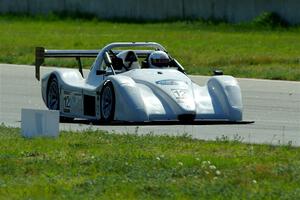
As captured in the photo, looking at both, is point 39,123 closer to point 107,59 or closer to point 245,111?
point 107,59

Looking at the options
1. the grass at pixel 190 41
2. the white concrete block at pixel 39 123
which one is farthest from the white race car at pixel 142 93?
the grass at pixel 190 41

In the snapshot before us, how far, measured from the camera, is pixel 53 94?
18.4 meters

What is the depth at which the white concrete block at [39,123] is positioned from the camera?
13.6m

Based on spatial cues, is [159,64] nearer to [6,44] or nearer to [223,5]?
[6,44]

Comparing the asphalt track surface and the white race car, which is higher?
the white race car

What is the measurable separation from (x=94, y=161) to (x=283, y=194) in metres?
2.46

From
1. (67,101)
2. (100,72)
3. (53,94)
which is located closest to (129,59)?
(100,72)

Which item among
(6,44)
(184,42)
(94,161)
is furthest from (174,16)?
(94,161)

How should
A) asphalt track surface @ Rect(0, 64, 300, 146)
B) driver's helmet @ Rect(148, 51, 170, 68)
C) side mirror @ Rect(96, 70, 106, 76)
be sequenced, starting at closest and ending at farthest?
asphalt track surface @ Rect(0, 64, 300, 146)
driver's helmet @ Rect(148, 51, 170, 68)
side mirror @ Rect(96, 70, 106, 76)

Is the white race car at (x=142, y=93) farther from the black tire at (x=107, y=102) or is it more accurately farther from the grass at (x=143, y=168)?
the grass at (x=143, y=168)

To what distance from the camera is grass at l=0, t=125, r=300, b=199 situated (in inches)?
391

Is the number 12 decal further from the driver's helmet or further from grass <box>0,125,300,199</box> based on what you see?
grass <box>0,125,300,199</box>

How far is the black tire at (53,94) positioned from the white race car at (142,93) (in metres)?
0.09

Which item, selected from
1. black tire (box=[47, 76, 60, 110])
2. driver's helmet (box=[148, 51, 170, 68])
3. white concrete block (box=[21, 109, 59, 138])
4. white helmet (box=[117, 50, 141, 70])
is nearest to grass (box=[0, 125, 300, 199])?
white concrete block (box=[21, 109, 59, 138])
